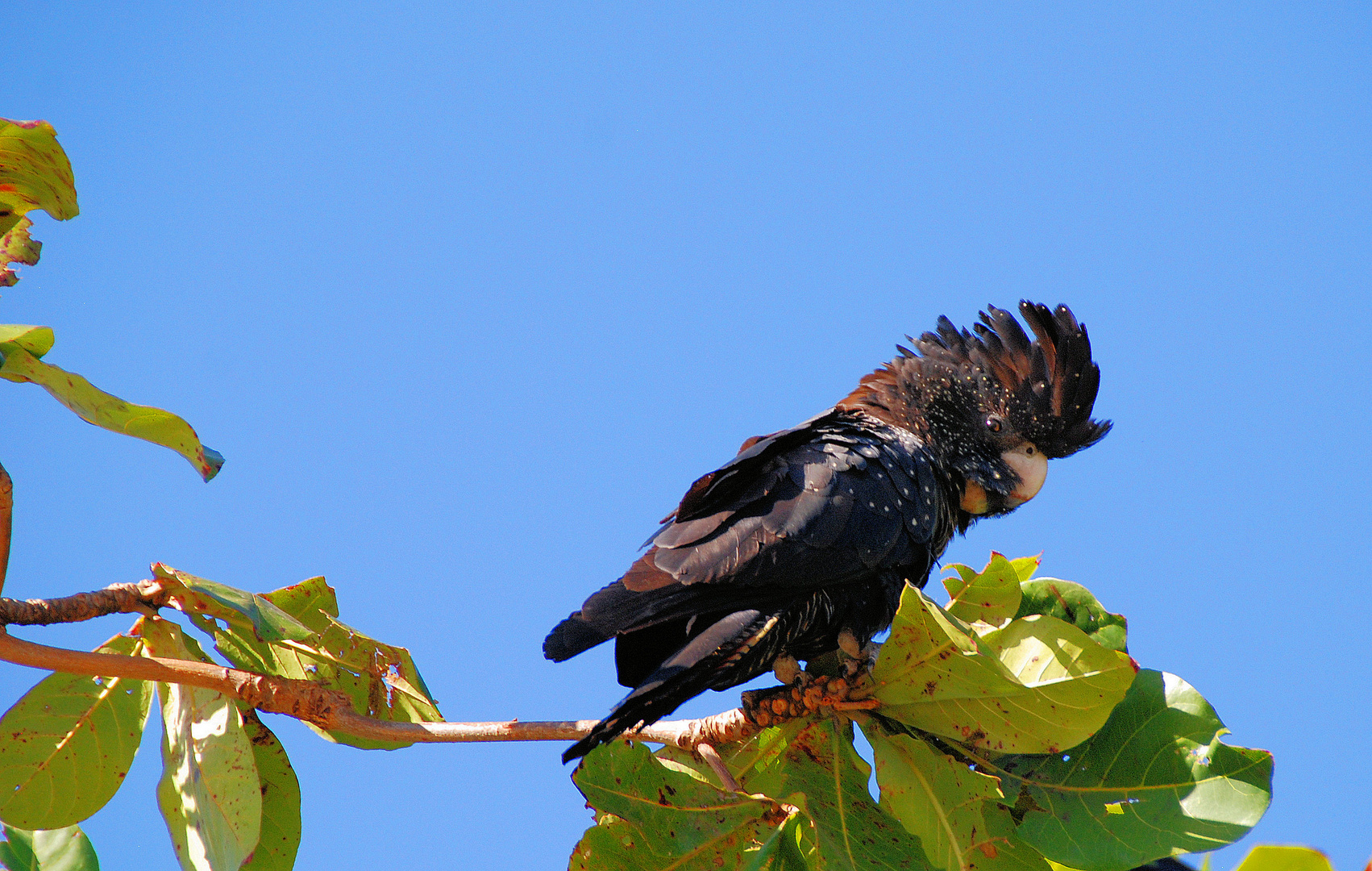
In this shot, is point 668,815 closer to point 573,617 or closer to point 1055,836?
point 573,617

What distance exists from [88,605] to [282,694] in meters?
0.49

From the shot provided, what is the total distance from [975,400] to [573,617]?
1921 mm

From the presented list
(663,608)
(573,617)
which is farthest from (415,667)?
(663,608)

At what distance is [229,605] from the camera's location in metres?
2.23

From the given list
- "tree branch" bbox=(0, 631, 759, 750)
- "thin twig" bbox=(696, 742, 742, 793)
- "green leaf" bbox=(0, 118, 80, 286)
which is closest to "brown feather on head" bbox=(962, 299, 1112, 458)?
"thin twig" bbox=(696, 742, 742, 793)

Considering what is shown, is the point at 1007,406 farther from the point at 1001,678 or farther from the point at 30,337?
the point at 30,337

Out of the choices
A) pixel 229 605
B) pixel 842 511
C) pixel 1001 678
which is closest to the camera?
Answer: pixel 1001 678

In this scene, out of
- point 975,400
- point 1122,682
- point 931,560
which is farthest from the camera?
point 975,400

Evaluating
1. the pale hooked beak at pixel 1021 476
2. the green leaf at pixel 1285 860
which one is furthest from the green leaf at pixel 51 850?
the pale hooked beak at pixel 1021 476

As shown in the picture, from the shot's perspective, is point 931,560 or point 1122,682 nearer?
point 1122,682

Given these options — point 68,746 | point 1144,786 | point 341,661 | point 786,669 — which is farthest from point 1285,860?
point 68,746

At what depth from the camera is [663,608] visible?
8.11ft

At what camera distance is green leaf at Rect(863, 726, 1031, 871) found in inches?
87.0

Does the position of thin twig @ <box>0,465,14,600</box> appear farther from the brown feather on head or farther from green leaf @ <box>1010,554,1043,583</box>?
the brown feather on head
